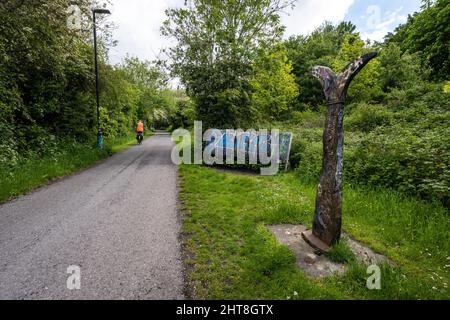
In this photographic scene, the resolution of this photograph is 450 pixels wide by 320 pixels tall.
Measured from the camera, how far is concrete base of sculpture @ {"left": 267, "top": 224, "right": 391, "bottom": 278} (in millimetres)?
3393

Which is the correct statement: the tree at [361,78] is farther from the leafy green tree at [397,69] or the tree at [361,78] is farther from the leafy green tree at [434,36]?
the leafy green tree at [434,36]

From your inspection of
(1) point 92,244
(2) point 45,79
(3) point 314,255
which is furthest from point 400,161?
(2) point 45,79

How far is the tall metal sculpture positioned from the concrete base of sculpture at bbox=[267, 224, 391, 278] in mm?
156

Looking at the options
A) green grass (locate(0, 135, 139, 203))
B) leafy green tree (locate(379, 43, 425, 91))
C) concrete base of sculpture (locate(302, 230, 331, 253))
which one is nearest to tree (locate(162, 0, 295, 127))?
green grass (locate(0, 135, 139, 203))

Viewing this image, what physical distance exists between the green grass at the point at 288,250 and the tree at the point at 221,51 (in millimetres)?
6643

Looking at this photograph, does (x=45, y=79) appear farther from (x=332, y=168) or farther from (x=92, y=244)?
(x=332, y=168)

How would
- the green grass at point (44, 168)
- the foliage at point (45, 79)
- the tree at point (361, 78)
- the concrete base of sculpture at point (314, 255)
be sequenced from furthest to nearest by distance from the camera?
the tree at point (361, 78) → the foliage at point (45, 79) → the green grass at point (44, 168) → the concrete base of sculpture at point (314, 255)

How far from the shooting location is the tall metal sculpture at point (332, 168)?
12.5 ft

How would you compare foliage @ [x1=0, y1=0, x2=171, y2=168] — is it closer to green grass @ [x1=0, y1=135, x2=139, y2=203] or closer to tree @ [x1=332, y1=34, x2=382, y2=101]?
green grass @ [x1=0, y1=135, x2=139, y2=203]

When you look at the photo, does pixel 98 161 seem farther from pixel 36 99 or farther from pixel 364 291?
pixel 364 291

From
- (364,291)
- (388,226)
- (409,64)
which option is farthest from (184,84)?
(409,64)

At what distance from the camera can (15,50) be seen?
870 centimetres

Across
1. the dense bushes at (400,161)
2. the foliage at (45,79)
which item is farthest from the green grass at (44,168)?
the dense bushes at (400,161)

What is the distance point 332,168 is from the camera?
3904 mm
